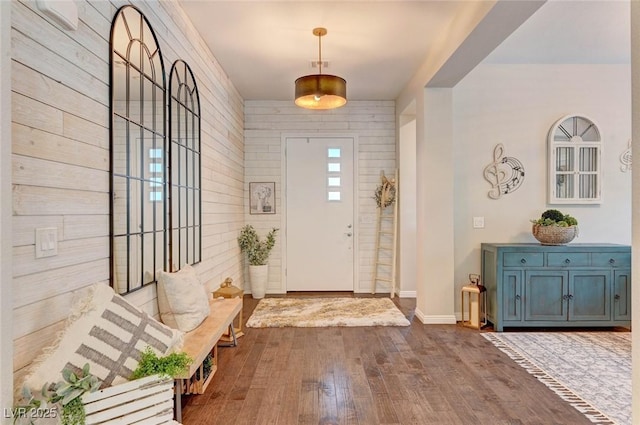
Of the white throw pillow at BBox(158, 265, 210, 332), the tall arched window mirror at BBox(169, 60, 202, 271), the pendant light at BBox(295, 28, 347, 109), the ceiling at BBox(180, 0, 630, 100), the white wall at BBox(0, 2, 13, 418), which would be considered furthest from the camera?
the pendant light at BBox(295, 28, 347, 109)

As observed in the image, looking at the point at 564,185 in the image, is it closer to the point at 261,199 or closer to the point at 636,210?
the point at 636,210

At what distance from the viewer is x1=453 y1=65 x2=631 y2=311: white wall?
14.5 ft

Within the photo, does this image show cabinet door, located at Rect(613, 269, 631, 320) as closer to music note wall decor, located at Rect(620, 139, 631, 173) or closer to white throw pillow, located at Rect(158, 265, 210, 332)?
music note wall decor, located at Rect(620, 139, 631, 173)

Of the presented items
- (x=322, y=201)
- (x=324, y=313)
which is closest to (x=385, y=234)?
(x=322, y=201)

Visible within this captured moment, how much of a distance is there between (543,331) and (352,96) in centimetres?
373

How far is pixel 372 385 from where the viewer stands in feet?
8.95

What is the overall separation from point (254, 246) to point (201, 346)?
127 inches

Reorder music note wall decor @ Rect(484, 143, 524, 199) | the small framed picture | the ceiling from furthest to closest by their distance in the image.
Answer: the small framed picture → music note wall decor @ Rect(484, 143, 524, 199) → the ceiling

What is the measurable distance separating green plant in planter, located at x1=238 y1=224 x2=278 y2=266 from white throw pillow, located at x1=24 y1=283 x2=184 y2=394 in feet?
12.2

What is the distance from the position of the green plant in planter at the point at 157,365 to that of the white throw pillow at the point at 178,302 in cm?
96

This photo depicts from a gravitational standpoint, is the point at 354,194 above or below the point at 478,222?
above

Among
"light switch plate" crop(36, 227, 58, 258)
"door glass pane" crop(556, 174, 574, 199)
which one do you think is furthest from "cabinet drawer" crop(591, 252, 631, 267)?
"light switch plate" crop(36, 227, 58, 258)

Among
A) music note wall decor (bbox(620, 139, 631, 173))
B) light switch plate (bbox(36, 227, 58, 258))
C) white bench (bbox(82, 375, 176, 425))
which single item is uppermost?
music note wall decor (bbox(620, 139, 631, 173))

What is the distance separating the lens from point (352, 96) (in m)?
5.62
